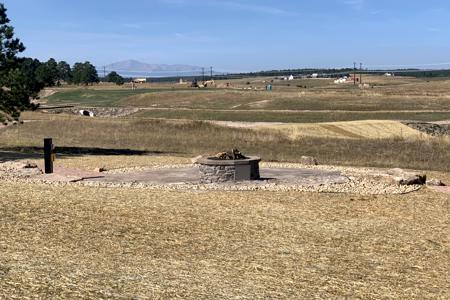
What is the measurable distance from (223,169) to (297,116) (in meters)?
44.6

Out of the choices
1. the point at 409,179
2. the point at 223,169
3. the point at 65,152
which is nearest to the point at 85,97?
the point at 65,152

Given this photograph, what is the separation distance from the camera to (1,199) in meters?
16.1

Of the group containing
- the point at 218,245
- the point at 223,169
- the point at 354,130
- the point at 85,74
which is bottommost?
the point at 218,245

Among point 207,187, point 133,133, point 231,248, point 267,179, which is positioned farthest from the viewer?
point 133,133

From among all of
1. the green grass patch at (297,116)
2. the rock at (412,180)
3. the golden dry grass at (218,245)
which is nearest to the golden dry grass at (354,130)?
the green grass patch at (297,116)

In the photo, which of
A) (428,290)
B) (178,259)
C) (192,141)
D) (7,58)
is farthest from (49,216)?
(192,141)

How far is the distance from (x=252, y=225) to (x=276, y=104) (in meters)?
69.6

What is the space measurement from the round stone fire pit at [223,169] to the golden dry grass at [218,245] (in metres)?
1.97

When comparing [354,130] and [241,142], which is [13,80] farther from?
[354,130]

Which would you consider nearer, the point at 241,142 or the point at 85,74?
the point at 241,142

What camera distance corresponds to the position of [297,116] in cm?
6469

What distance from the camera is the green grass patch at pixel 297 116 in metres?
61.4

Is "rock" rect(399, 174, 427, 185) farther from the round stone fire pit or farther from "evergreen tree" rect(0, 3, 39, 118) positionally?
"evergreen tree" rect(0, 3, 39, 118)

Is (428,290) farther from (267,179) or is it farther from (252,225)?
(267,179)
